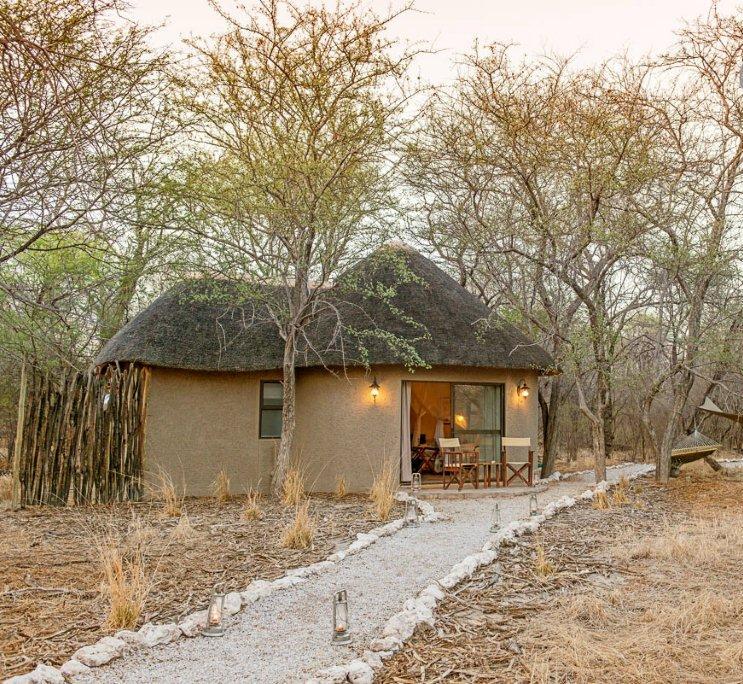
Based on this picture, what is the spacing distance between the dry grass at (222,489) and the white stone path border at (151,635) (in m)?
5.11

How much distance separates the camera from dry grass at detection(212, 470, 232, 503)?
11.3 metres

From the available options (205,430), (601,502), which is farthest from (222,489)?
(601,502)

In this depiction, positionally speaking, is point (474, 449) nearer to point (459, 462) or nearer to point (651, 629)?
point (459, 462)

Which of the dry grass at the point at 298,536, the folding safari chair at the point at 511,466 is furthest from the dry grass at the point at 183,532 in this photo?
the folding safari chair at the point at 511,466

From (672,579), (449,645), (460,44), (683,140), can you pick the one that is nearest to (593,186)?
(683,140)

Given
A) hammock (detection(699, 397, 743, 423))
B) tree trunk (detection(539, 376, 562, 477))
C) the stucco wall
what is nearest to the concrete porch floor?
the stucco wall

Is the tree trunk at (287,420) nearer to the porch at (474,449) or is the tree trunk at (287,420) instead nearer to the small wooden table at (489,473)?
the porch at (474,449)

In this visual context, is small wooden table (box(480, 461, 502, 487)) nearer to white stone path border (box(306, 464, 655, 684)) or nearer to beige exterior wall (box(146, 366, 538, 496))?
beige exterior wall (box(146, 366, 538, 496))

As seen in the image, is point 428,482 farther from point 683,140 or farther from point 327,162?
point 683,140

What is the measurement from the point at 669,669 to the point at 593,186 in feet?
28.5

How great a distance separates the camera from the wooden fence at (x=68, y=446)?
10008 mm

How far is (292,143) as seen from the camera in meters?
10.3

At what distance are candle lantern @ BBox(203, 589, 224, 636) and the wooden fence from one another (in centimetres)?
625

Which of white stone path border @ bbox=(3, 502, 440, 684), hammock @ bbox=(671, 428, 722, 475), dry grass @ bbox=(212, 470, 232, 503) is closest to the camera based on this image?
white stone path border @ bbox=(3, 502, 440, 684)
